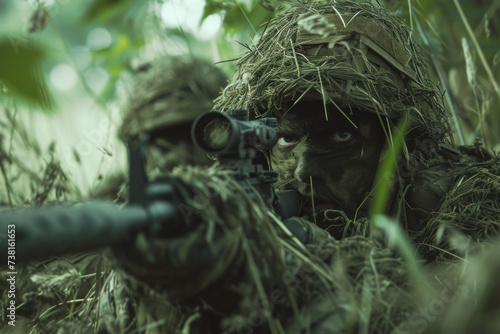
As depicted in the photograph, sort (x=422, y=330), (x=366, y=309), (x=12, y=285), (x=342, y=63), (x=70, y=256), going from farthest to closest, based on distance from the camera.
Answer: (x=70, y=256)
(x=342, y=63)
(x=12, y=285)
(x=366, y=309)
(x=422, y=330)

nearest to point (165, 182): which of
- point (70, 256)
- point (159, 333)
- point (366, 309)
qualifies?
point (159, 333)

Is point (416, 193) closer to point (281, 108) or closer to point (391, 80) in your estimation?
point (391, 80)

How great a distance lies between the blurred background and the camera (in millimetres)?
1776

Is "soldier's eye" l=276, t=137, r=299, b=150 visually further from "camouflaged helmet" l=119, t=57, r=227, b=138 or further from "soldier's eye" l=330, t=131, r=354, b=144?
"camouflaged helmet" l=119, t=57, r=227, b=138

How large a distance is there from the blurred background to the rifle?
250 millimetres

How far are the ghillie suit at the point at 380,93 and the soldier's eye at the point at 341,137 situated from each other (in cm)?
10

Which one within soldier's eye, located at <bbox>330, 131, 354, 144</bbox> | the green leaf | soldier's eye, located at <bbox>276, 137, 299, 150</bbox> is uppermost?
the green leaf

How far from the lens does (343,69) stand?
78.5 inches

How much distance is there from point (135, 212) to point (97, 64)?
8.25 feet

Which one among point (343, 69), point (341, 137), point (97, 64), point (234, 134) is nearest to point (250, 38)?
point (343, 69)

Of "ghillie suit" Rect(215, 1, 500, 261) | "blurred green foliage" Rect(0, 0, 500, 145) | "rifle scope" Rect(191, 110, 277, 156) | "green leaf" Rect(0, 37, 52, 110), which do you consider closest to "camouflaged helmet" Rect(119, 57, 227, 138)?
"blurred green foliage" Rect(0, 0, 500, 145)

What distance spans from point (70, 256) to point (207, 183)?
1.55 metres

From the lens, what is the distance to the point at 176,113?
4.44 metres

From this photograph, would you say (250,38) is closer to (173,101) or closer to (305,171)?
(305,171)
